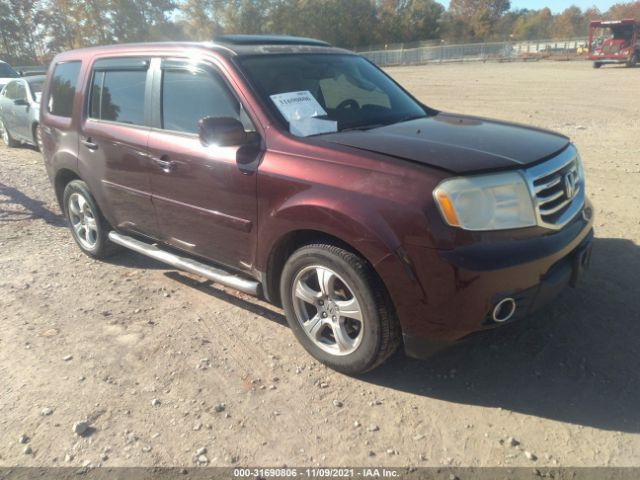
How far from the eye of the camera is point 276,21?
7025 cm

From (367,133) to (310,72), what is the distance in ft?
2.80

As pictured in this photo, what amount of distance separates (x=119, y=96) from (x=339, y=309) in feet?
8.84

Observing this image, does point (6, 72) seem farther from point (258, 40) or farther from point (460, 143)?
point (460, 143)

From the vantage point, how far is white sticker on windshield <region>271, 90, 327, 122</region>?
341 cm

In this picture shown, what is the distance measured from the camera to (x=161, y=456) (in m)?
2.66

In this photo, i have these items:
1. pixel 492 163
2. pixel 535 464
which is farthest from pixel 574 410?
pixel 492 163

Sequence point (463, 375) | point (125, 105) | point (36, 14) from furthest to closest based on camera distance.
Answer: point (36, 14), point (125, 105), point (463, 375)

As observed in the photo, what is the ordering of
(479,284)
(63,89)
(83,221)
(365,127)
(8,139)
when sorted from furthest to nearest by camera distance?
(8,139), (83,221), (63,89), (365,127), (479,284)

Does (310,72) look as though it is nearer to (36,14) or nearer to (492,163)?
(492,163)

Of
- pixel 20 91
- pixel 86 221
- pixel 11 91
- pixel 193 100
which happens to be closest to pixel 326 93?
pixel 193 100

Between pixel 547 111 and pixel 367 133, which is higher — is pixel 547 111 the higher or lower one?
the lower one

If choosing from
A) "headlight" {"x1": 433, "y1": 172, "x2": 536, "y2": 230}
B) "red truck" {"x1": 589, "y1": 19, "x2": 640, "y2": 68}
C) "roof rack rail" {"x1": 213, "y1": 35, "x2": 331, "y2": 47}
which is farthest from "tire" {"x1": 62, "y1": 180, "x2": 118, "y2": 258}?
"red truck" {"x1": 589, "y1": 19, "x2": 640, "y2": 68}

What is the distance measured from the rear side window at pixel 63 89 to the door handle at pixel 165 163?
1644mm

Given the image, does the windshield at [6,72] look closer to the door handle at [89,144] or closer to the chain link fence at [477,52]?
the door handle at [89,144]
